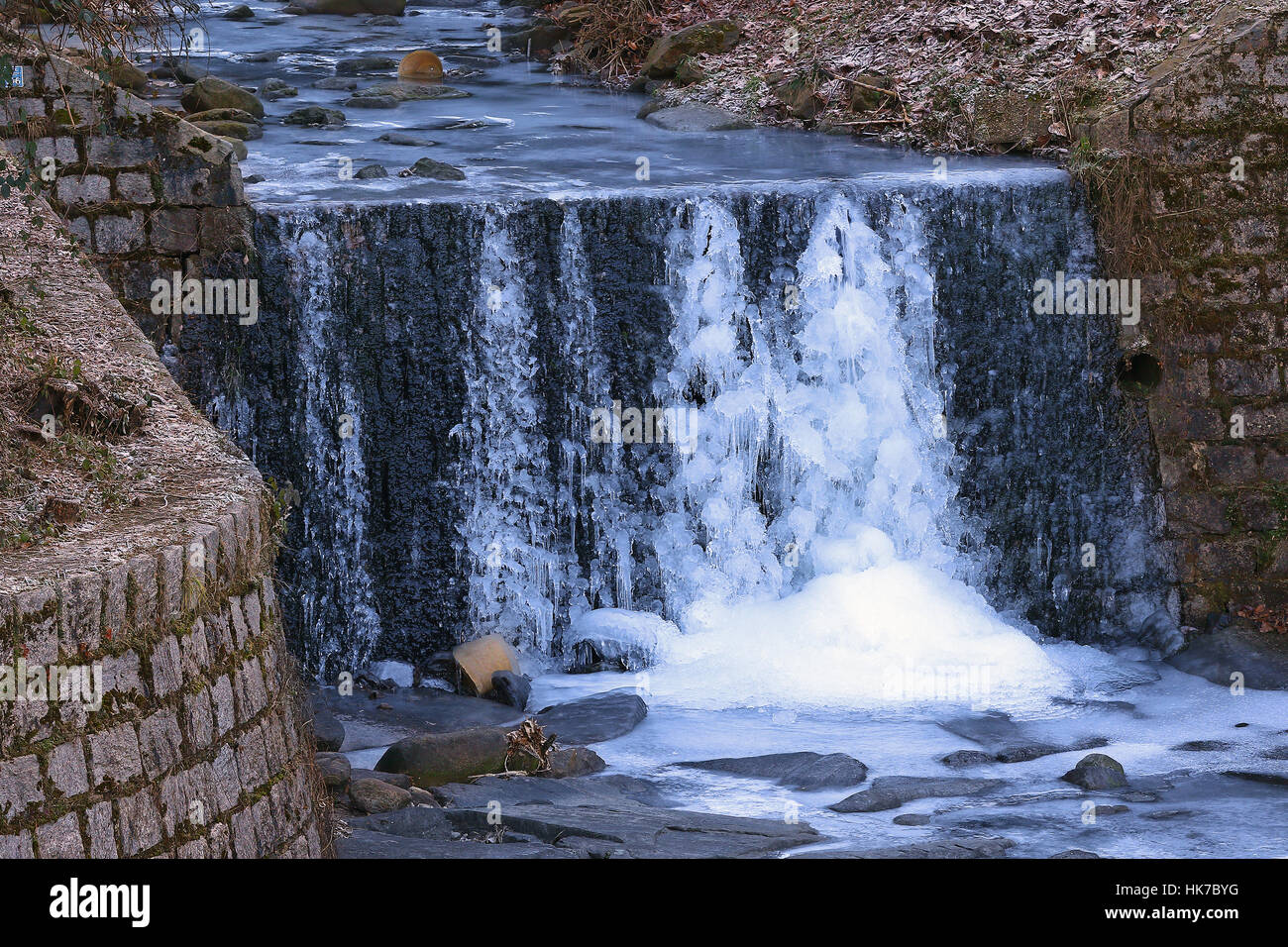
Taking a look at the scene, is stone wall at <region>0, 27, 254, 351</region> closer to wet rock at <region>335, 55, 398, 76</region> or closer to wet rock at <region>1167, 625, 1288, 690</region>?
wet rock at <region>1167, 625, 1288, 690</region>

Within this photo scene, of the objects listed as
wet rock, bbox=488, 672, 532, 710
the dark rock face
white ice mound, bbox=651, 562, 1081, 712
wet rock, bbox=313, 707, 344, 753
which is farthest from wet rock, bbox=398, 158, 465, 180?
wet rock, bbox=313, 707, 344, 753

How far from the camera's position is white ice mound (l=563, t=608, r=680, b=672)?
25.7ft

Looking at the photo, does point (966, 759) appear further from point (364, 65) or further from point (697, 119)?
point (364, 65)

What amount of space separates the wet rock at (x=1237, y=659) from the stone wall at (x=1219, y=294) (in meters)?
0.23

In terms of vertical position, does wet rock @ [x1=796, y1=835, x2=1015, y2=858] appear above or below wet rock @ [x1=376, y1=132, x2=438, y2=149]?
below

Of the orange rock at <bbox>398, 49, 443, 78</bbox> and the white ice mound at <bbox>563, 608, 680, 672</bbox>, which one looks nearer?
the white ice mound at <bbox>563, 608, 680, 672</bbox>

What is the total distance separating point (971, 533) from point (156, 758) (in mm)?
5703

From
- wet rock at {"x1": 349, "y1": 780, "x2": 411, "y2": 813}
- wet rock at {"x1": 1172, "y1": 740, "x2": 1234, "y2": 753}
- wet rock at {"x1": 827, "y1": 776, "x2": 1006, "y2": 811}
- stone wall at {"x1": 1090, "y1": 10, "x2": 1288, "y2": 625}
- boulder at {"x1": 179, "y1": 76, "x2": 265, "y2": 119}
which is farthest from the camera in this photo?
boulder at {"x1": 179, "y1": 76, "x2": 265, "y2": 119}

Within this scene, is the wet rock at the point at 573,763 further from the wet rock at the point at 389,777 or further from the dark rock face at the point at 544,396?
the dark rock face at the point at 544,396

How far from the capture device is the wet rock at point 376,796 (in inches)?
213

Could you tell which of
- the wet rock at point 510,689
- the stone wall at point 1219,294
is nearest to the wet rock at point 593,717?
the wet rock at point 510,689

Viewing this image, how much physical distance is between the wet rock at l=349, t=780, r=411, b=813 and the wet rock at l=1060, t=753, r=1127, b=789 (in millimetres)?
2798

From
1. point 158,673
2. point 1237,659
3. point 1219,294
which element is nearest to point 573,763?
point 158,673
